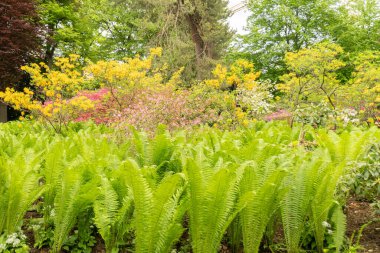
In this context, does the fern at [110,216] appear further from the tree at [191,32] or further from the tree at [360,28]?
the tree at [360,28]

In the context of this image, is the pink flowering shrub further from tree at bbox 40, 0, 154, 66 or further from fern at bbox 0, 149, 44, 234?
tree at bbox 40, 0, 154, 66

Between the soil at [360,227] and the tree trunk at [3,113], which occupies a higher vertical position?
the tree trunk at [3,113]

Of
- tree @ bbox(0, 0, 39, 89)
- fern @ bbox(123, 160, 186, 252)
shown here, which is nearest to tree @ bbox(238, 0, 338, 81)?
tree @ bbox(0, 0, 39, 89)

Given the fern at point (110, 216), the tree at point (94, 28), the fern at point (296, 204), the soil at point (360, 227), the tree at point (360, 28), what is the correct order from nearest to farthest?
the fern at point (110, 216)
the fern at point (296, 204)
the soil at point (360, 227)
the tree at point (360, 28)
the tree at point (94, 28)

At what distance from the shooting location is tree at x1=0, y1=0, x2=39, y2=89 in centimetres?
1316

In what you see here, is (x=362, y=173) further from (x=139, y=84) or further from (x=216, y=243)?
(x=139, y=84)

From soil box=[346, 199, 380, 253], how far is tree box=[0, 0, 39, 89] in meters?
12.7

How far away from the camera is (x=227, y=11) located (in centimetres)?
1814

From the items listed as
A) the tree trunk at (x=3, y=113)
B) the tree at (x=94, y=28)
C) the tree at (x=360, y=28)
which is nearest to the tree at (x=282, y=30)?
the tree at (x=360, y=28)

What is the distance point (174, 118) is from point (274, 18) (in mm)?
16194

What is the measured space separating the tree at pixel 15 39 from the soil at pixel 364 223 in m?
12.7

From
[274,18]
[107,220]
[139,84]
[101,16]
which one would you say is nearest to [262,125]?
[139,84]

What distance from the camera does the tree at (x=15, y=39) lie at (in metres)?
13.2

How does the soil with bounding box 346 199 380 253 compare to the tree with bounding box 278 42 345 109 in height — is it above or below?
below
